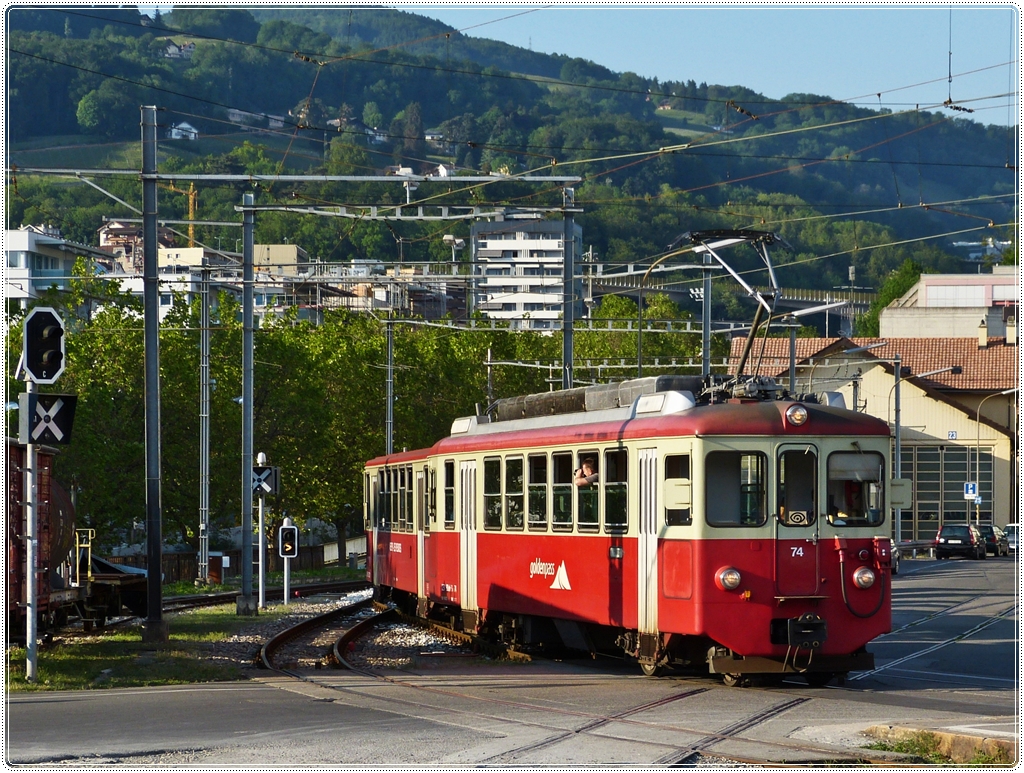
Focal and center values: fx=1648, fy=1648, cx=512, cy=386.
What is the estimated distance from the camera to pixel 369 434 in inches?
2598

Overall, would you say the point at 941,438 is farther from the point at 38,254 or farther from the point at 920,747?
the point at 920,747

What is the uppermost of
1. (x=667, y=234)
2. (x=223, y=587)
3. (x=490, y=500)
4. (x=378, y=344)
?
(x=667, y=234)

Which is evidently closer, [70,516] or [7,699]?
[7,699]

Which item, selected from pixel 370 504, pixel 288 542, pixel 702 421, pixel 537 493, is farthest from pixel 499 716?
pixel 288 542

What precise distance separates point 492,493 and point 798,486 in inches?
200

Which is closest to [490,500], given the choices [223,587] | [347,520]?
[223,587]

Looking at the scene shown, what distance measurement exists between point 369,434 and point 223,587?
26.7 m

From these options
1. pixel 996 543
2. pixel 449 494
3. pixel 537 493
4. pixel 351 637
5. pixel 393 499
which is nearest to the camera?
pixel 537 493

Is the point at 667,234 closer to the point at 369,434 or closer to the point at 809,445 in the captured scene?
the point at 369,434

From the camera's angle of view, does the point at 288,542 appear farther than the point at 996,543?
No

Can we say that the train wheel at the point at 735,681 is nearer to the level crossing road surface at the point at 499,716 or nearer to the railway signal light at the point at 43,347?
the level crossing road surface at the point at 499,716

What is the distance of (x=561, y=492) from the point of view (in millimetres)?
17500

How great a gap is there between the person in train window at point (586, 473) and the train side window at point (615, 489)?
252 mm

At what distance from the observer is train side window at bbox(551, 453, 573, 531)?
1734 cm
